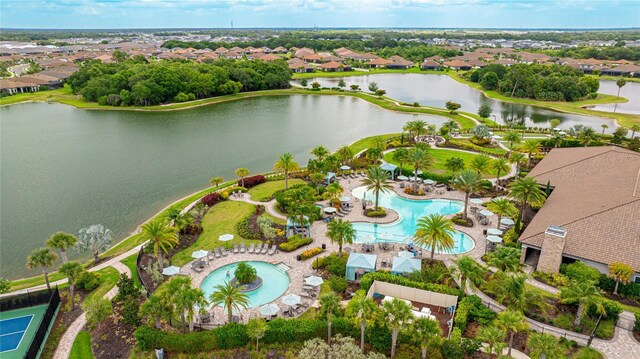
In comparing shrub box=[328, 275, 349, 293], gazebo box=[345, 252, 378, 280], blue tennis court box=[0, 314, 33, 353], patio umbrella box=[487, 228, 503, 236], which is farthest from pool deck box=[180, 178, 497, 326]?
blue tennis court box=[0, 314, 33, 353]

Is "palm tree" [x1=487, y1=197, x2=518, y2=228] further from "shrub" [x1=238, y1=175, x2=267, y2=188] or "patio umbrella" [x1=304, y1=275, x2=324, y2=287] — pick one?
"shrub" [x1=238, y1=175, x2=267, y2=188]

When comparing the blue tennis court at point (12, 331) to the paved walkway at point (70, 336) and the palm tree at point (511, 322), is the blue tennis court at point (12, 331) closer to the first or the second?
the paved walkway at point (70, 336)

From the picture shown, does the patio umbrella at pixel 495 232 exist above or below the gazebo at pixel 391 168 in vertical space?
below

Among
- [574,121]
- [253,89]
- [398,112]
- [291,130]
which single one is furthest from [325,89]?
[574,121]

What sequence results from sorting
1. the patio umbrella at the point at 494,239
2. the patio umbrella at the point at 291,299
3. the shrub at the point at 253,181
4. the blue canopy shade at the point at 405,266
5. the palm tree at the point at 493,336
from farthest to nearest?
1. the shrub at the point at 253,181
2. the patio umbrella at the point at 494,239
3. the blue canopy shade at the point at 405,266
4. the patio umbrella at the point at 291,299
5. the palm tree at the point at 493,336

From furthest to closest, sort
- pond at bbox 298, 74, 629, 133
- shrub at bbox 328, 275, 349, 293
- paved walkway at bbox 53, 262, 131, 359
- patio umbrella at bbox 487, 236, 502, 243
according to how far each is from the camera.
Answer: pond at bbox 298, 74, 629, 133 → patio umbrella at bbox 487, 236, 502, 243 → shrub at bbox 328, 275, 349, 293 → paved walkway at bbox 53, 262, 131, 359

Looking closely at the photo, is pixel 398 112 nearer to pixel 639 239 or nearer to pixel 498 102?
pixel 498 102

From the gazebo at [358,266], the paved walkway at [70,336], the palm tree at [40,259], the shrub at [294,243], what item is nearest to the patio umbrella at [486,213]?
the gazebo at [358,266]
